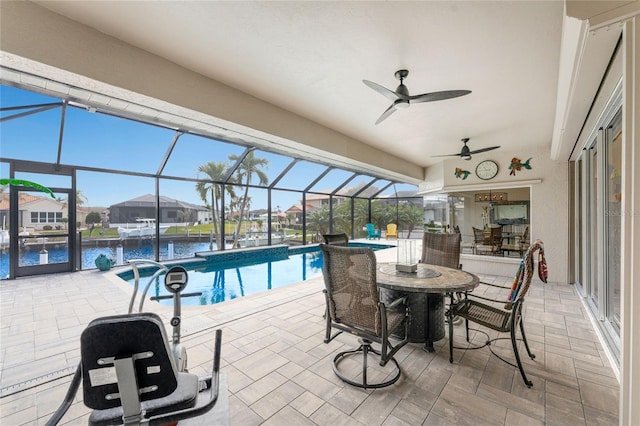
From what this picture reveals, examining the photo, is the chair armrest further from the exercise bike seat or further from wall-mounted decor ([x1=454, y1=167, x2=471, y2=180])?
wall-mounted decor ([x1=454, y1=167, x2=471, y2=180])

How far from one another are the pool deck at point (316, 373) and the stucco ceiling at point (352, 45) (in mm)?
2785

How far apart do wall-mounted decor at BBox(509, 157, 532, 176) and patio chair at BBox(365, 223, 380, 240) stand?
6.51m

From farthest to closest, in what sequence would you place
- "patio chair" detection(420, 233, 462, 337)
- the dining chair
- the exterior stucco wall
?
1. the dining chair
2. the exterior stucco wall
3. "patio chair" detection(420, 233, 462, 337)

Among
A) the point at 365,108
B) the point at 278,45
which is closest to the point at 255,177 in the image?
the point at 365,108

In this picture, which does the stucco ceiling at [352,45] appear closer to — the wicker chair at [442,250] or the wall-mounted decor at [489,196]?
the wicker chair at [442,250]

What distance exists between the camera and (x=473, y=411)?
1.76 metres

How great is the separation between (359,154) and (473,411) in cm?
452

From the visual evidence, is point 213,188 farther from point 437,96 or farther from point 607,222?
point 607,222

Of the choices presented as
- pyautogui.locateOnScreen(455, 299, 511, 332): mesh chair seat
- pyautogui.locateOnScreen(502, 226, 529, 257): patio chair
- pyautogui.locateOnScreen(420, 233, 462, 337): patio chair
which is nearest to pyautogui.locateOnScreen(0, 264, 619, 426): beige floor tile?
pyautogui.locateOnScreen(455, 299, 511, 332): mesh chair seat

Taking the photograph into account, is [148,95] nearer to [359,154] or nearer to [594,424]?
[359,154]

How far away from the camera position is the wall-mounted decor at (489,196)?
600cm

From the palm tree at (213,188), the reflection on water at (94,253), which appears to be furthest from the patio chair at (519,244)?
the reflection on water at (94,253)

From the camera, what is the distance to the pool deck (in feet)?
5.71

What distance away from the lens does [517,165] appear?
571 cm
